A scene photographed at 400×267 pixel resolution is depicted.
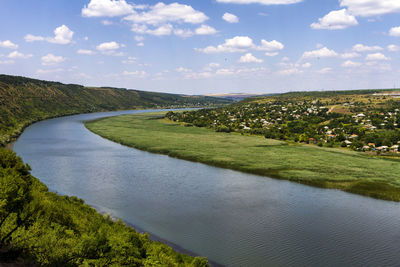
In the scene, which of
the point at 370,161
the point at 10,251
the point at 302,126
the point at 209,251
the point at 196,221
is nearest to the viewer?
the point at 10,251

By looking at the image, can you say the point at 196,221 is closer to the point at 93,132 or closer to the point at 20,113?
the point at 93,132

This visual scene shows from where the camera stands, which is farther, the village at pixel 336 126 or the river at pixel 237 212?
the village at pixel 336 126

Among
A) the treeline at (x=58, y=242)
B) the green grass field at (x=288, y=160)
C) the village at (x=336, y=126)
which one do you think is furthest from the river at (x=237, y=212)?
the village at (x=336, y=126)

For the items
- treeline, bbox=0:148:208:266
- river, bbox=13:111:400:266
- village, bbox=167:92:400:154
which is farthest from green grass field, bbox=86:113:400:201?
treeline, bbox=0:148:208:266

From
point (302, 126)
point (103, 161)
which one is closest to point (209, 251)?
point (103, 161)

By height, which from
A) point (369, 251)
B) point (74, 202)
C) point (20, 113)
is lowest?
point (369, 251)

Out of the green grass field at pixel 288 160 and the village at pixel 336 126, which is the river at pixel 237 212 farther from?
the village at pixel 336 126
